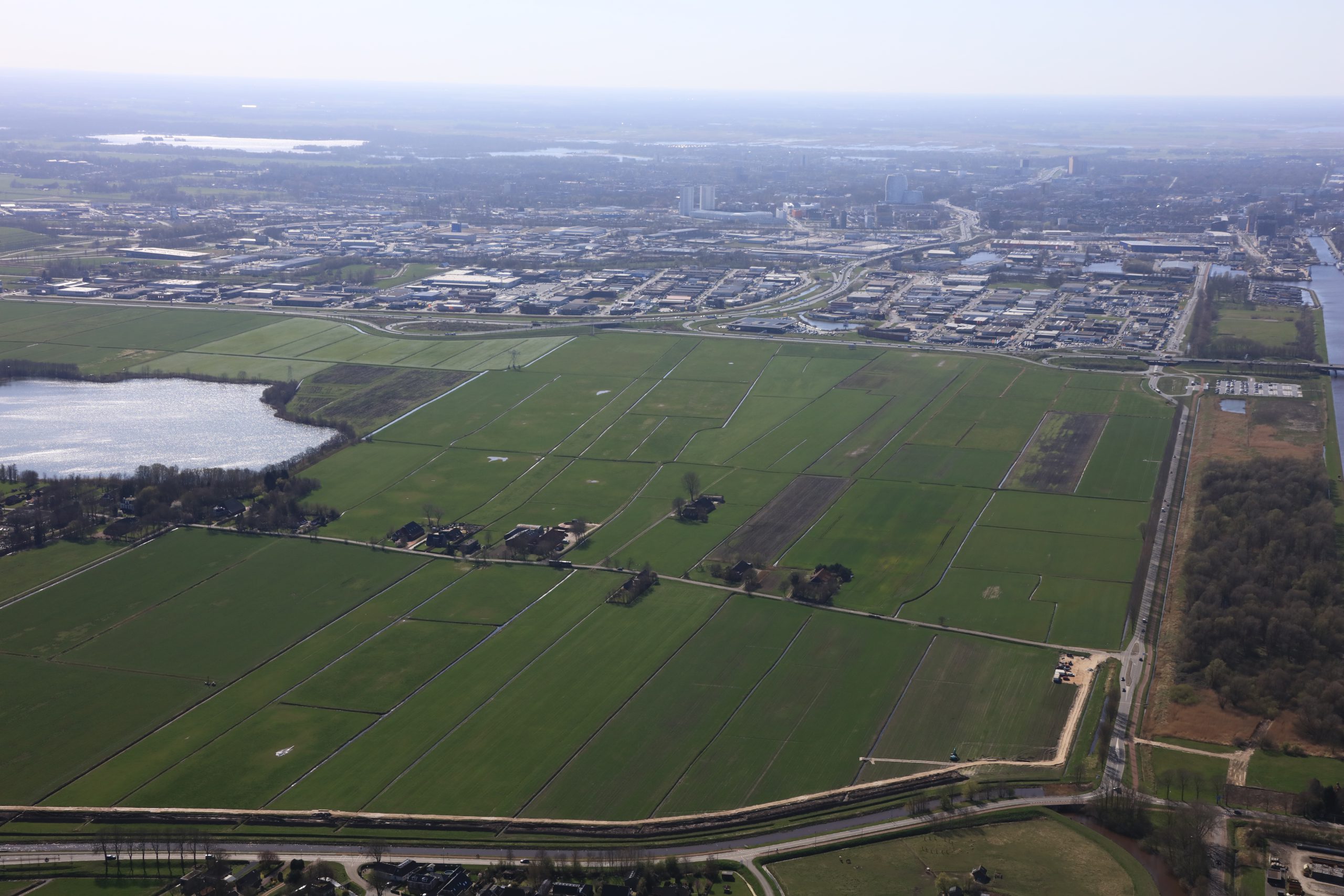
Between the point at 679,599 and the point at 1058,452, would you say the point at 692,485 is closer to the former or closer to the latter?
the point at 679,599

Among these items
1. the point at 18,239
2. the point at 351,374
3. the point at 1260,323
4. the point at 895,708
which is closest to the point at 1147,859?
the point at 895,708

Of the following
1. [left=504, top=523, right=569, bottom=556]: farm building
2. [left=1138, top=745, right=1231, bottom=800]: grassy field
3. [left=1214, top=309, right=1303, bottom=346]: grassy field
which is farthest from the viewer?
[left=1214, top=309, right=1303, bottom=346]: grassy field

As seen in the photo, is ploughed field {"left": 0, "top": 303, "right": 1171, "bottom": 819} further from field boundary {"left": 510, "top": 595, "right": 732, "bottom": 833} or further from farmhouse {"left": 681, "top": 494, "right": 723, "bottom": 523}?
farmhouse {"left": 681, "top": 494, "right": 723, "bottom": 523}

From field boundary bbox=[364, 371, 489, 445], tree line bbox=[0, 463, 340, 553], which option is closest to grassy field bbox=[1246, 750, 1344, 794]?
tree line bbox=[0, 463, 340, 553]

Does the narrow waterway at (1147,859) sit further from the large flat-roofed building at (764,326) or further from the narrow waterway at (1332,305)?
the large flat-roofed building at (764,326)

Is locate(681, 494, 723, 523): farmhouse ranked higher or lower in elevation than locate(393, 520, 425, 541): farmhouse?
higher
